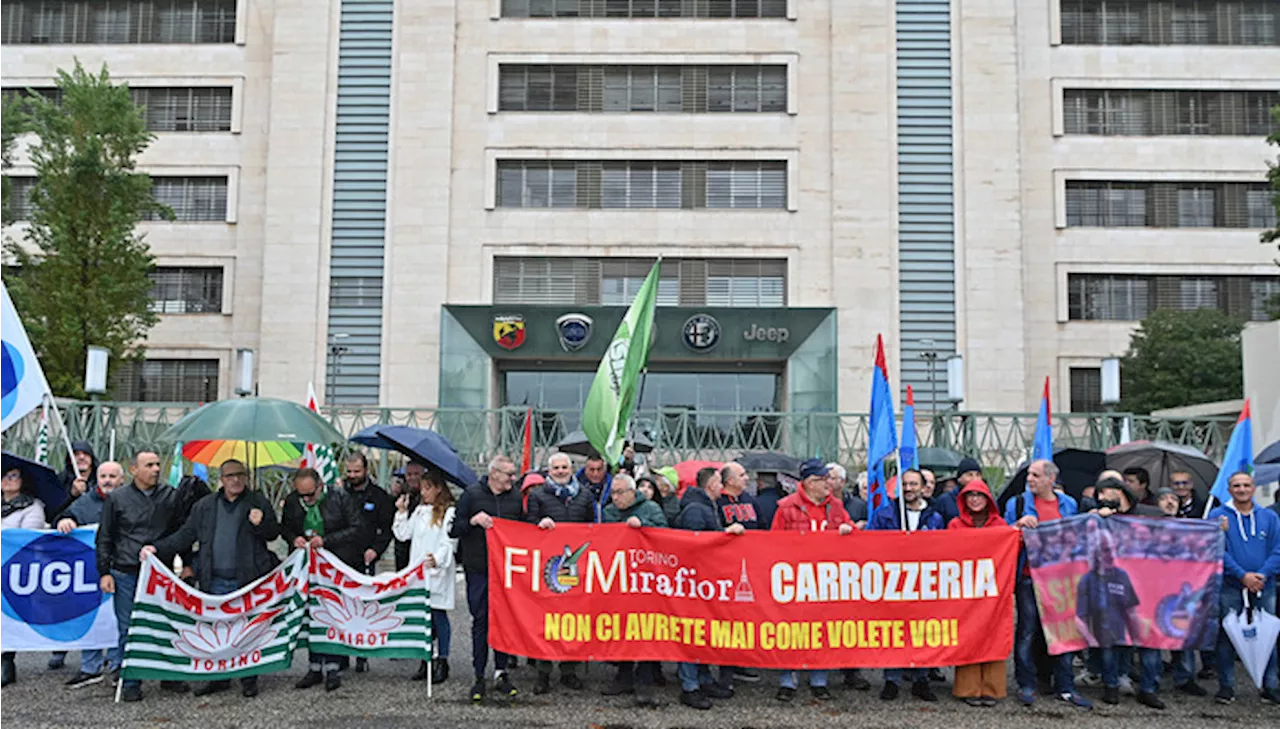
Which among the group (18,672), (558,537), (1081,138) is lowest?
(18,672)

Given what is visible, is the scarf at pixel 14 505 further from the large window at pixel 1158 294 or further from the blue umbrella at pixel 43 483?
the large window at pixel 1158 294

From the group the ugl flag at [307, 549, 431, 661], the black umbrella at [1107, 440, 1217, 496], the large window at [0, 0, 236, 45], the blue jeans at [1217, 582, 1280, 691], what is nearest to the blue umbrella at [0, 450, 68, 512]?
the ugl flag at [307, 549, 431, 661]

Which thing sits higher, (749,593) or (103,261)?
(103,261)

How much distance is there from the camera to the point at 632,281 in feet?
109

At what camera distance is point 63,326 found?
28.2 metres

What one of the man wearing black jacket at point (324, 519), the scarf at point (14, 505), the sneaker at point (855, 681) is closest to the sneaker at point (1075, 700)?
the sneaker at point (855, 681)

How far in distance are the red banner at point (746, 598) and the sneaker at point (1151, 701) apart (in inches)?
45.5

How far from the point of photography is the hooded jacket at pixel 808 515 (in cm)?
962

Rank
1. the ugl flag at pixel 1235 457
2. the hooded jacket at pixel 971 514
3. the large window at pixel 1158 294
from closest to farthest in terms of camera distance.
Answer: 1. the hooded jacket at pixel 971 514
2. the ugl flag at pixel 1235 457
3. the large window at pixel 1158 294

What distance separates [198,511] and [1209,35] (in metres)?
36.5

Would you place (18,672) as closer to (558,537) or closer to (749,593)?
(558,537)

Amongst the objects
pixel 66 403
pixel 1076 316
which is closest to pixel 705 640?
pixel 66 403

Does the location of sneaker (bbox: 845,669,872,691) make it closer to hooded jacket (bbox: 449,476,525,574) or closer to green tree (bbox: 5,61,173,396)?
hooded jacket (bbox: 449,476,525,574)

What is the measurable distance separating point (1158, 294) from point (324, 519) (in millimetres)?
32271
